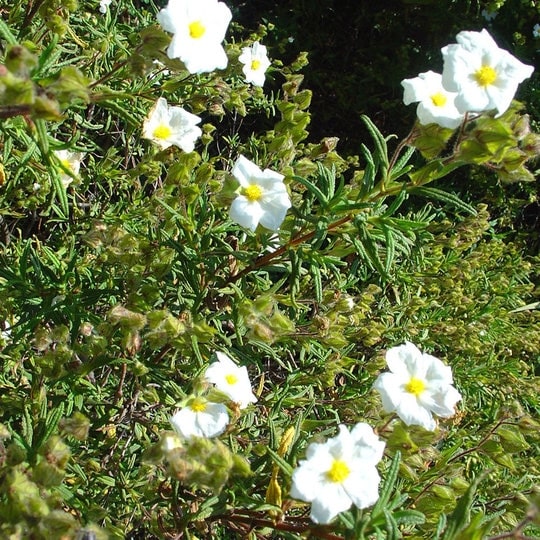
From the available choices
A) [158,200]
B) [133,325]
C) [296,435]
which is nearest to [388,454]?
[296,435]

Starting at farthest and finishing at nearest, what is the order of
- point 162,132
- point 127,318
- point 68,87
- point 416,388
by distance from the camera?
point 162,132, point 416,388, point 127,318, point 68,87

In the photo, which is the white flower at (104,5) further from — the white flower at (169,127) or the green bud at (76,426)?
the green bud at (76,426)

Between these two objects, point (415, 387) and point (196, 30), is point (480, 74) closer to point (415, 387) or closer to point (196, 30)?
point (196, 30)

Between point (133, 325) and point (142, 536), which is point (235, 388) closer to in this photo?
point (133, 325)

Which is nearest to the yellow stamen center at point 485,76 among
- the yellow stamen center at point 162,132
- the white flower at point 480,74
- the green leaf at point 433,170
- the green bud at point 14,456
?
the white flower at point 480,74

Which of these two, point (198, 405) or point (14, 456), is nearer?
point (14, 456)

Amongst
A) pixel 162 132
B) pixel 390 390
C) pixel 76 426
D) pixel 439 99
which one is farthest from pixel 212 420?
pixel 439 99

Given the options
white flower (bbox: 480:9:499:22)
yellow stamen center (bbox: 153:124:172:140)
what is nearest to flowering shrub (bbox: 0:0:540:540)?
yellow stamen center (bbox: 153:124:172:140)
